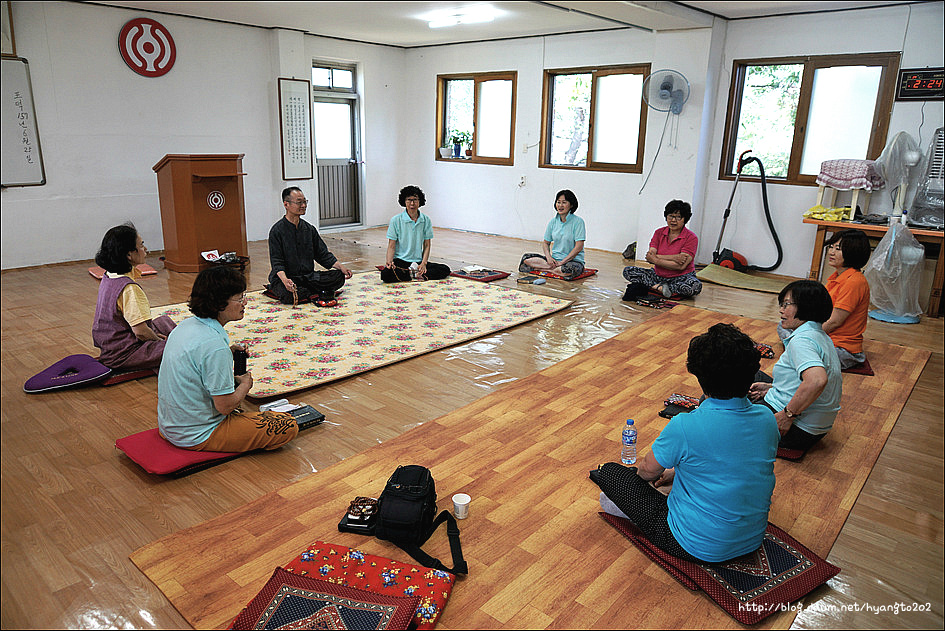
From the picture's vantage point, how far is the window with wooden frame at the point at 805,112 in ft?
20.3

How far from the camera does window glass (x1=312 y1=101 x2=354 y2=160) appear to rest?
9.06m

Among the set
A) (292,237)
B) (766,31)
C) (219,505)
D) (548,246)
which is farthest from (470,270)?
(219,505)

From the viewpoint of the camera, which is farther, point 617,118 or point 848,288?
point 617,118

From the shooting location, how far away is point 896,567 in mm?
2205

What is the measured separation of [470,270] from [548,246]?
85 cm

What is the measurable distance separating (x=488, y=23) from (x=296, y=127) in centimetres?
279

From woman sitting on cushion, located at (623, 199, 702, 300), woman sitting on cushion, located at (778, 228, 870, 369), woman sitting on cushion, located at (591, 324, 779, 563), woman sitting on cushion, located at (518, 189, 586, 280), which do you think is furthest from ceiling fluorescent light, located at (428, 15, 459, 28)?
woman sitting on cushion, located at (591, 324, 779, 563)

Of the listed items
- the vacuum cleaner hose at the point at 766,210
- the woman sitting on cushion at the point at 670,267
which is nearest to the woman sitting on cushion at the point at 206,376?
the woman sitting on cushion at the point at 670,267

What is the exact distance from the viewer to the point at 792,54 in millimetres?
6543

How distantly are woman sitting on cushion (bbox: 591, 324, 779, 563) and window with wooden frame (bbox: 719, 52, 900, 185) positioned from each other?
5.55 metres

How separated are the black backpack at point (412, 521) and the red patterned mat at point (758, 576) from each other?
667 mm

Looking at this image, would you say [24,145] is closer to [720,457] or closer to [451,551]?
[451,551]

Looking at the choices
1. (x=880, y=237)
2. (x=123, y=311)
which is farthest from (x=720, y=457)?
(x=880, y=237)

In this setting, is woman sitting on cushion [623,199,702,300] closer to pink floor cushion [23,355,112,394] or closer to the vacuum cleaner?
the vacuum cleaner
